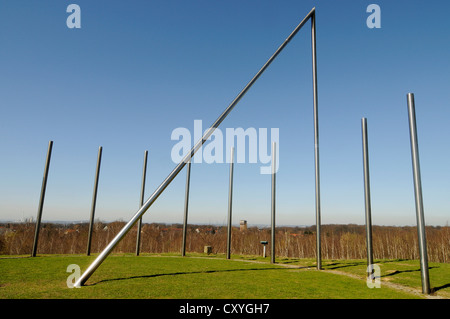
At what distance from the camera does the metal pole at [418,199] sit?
18.1 feet

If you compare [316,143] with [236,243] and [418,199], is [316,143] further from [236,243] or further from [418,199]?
[236,243]

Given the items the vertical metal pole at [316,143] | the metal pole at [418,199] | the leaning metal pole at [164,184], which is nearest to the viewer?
the leaning metal pole at [164,184]

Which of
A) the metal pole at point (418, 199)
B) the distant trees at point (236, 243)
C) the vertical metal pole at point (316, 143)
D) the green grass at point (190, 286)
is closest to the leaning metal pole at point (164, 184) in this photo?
the green grass at point (190, 286)

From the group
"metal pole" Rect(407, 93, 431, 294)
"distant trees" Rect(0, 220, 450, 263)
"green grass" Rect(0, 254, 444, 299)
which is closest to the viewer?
"green grass" Rect(0, 254, 444, 299)

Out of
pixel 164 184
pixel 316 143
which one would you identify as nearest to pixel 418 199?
pixel 316 143

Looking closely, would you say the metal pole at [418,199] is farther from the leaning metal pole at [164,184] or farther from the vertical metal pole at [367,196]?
the leaning metal pole at [164,184]

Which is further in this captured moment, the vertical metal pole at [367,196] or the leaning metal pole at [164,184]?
the vertical metal pole at [367,196]

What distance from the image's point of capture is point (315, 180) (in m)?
9.14

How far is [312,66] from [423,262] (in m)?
7.26

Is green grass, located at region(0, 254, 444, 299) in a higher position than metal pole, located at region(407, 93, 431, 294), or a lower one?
lower

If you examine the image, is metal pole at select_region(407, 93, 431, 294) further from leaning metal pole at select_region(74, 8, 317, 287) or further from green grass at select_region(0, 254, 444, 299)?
leaning metal pole at select_region(74, 8, 317, 287)

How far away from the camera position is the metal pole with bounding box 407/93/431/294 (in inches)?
218

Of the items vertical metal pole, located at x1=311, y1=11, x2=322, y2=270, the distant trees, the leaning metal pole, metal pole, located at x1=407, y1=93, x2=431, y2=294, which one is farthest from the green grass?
the distant trees
